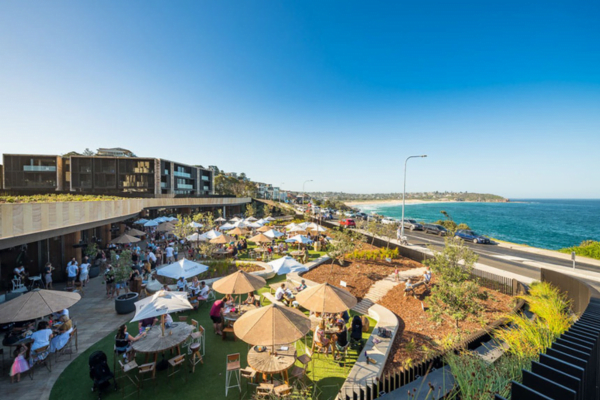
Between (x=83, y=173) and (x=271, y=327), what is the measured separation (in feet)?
198

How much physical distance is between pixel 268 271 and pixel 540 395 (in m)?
15.3

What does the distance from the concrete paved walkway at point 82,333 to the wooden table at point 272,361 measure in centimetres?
541

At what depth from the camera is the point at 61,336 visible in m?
8.34

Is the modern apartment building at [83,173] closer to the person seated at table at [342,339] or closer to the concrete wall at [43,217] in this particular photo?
the concrete wall at [43,217]

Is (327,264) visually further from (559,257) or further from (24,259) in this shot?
(559,257)

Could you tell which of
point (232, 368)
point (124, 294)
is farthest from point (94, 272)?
point (232, 368)

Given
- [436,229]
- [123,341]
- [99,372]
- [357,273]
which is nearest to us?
[99,372]

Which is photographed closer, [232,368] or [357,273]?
[232,368]

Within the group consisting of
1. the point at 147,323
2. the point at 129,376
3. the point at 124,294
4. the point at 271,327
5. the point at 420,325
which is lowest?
the point at 420,325

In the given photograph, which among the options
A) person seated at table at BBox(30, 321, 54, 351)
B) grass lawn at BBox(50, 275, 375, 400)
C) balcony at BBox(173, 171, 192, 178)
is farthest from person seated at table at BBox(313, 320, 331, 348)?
balcony at BBox(173, 171, 192, 178)

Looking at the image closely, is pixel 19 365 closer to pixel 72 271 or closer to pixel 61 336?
pixel 61 336

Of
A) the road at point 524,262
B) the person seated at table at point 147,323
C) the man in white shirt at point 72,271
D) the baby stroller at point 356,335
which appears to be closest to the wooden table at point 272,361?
the baby stroller at point 356,335

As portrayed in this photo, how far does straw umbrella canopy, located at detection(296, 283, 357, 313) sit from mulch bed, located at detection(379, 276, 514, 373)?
2229mm

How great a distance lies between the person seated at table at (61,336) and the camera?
8.17 meters
